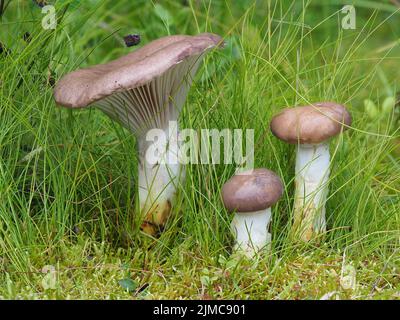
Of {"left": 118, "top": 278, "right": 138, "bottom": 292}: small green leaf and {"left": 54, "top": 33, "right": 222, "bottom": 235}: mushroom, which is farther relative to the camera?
{"left": 118, "top": 278, "right": 138, "bottom": 292}: small green leaf

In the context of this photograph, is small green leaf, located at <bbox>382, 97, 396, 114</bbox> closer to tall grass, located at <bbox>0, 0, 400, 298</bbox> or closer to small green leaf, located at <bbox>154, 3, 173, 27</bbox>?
tall grass, located at <bbox>0, 0, 400, 298</bbox>

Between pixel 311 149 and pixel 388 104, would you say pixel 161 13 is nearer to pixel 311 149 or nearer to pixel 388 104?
pixel 311 149

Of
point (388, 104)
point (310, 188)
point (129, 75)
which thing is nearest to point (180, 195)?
point (310, 188)

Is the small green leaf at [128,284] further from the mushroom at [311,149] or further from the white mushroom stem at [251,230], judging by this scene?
the mushroom at [311,149]

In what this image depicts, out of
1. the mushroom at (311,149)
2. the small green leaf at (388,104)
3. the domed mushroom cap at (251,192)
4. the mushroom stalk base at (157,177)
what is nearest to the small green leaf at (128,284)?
the mushroom stalk base at (157,177)

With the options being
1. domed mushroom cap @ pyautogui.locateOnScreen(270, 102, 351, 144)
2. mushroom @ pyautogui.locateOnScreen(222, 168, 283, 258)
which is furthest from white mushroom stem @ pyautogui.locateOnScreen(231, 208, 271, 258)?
domed mushroom cap @ pyautogui.locateOnScreen(270, 102, 351, 144)

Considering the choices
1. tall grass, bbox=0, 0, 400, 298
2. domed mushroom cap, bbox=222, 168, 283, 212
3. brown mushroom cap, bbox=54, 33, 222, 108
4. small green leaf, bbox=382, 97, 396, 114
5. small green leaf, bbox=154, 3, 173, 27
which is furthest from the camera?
small green leaf, bbox=382, 97, 396, 114

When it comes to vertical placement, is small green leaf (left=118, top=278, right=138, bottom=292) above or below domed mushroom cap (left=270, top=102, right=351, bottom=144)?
below
